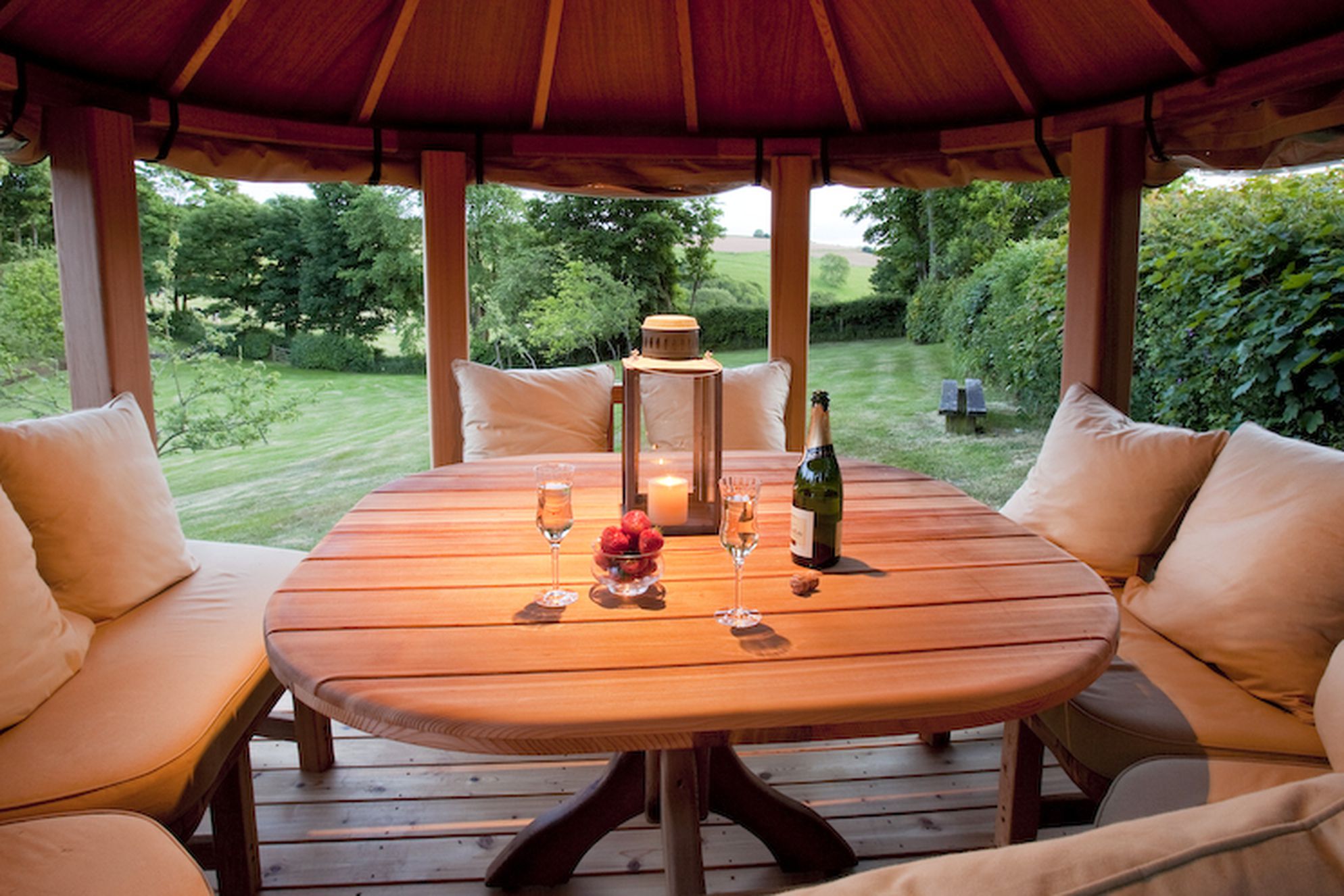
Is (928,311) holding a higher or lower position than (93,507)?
higher

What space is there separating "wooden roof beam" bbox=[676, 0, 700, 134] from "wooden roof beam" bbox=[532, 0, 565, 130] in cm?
43

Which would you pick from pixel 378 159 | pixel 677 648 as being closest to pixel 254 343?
pixel 378 159

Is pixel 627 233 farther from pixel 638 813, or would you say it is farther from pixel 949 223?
pixel 638 813

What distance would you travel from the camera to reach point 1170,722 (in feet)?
5.29

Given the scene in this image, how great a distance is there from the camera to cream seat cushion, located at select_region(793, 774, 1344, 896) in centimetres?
46

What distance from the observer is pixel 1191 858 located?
0.48m

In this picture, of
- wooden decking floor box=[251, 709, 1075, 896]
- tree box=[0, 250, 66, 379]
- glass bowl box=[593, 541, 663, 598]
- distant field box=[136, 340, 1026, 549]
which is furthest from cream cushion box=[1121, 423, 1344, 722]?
tree box=[0, 250, 66, 379]

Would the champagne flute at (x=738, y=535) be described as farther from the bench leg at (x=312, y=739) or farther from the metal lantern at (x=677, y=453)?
the bench leg at (x=312, y=739)

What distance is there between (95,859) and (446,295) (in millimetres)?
2746

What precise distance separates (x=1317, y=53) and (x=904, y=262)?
308 cm

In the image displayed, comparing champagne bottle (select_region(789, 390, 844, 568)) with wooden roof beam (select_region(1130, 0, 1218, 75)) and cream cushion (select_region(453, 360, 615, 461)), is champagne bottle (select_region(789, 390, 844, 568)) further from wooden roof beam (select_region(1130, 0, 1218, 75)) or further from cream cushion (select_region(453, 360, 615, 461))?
wooden roof beam (select_region(1130, 0, 1218, 75))

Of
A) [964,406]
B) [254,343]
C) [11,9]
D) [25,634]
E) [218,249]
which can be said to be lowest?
[25,634]

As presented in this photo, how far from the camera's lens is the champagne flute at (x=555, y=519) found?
146 cm

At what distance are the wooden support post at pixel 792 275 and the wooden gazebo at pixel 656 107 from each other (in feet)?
0.03
